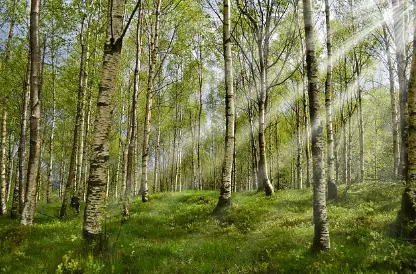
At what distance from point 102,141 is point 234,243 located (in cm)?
456

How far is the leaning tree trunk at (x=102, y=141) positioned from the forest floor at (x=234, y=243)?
62 cm

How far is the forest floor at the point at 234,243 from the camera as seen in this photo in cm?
590

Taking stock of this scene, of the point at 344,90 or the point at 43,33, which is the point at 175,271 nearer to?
the point at 43,33

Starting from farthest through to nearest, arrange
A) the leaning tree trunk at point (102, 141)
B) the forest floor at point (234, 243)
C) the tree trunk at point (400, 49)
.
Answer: the tree trunk at point (400, 49), the leaning tree trunk at point (102, 141), the forest floor at point (234, 243)

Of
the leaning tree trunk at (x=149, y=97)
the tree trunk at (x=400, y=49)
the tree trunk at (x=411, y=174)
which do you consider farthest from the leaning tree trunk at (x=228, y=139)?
the tree trunk at (x=400, y=49)

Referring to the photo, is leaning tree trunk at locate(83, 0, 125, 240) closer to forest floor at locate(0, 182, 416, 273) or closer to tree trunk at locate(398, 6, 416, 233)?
forest floor at locate(0, 182, 416, 273)

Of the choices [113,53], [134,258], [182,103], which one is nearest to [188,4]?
[182,103]

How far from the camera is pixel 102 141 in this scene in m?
7.09

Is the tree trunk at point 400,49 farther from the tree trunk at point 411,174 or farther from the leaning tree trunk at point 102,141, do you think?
the leaning tree trunk at point 102,141

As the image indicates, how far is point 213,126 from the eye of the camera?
168ft

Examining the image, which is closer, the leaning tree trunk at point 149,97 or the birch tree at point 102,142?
the birch tree at point 102,142

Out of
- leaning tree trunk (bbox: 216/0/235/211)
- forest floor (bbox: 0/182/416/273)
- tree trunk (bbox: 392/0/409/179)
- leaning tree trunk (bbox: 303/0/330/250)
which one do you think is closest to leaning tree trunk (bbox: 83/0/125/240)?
forest floor (bbox: 0/182/416/273)

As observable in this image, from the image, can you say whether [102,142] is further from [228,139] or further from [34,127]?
[228,139]

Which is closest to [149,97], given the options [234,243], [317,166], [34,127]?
[34,127]
